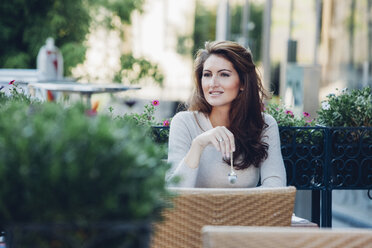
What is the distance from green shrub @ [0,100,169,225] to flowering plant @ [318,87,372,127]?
2.28 m

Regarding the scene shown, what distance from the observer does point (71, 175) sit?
1.15 metres

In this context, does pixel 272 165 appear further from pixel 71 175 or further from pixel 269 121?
pixel 71 175

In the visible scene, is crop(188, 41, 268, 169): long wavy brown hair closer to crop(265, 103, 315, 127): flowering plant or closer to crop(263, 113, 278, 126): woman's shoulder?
crop(263, 113, 278, 126): woman's shoulder

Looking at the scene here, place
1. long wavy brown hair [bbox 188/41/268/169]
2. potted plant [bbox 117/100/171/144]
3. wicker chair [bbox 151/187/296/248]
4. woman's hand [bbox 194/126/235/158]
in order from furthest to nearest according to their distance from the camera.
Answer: potted plant [bbox 117/100/171/144] → long wavy brown hair [bbox 188/41/268/169] → woman's hand [bbox 194/126/235/158] → wicker chair [bbox 151/187/296/248]

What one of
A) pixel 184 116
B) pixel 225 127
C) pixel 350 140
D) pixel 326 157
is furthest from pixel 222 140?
pixel 350 140

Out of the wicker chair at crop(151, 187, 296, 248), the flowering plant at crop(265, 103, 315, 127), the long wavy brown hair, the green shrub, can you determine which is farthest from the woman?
the green shrub

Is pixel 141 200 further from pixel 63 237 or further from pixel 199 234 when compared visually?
pixel 199 234

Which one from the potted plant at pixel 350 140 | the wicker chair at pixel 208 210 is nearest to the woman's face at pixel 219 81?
the potted plant at pixel 350 140

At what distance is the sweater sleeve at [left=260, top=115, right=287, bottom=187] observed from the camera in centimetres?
269

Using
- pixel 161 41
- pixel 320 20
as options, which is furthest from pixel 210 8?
pixel 320 20

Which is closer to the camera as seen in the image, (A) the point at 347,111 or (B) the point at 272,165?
(B) the point at 272,165

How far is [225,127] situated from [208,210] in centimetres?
84

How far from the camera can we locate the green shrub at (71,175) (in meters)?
1.17

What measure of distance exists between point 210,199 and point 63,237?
76cm
